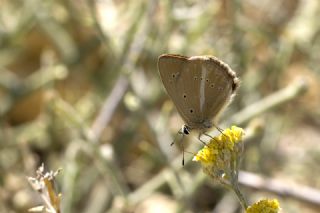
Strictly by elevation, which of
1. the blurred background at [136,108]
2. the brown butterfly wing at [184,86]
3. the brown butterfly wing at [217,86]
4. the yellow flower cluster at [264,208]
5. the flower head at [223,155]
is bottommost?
the yellow flower cluster at [264,208]

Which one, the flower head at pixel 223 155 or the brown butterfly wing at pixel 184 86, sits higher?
the brown butterfly wing at pixel 184 86

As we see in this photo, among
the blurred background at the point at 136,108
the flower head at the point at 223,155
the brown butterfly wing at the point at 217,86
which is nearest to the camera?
the flower head at the point at 223,155

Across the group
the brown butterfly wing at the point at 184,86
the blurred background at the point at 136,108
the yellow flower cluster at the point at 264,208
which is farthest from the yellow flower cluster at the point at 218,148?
the blurred background at the point at 136,108

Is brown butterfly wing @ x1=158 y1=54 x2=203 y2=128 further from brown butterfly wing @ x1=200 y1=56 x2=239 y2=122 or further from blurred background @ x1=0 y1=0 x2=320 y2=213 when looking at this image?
blurred background @ x1=0 y1=0 x2=320 y2=213

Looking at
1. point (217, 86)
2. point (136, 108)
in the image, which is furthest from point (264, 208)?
point (136, 108)

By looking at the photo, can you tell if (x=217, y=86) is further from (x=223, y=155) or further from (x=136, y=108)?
(x=136, y=108)

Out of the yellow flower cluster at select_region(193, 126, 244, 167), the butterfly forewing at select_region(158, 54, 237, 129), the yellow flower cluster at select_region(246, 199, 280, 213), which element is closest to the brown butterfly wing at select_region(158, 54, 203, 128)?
the butterfly forewing at select_region(158, 54, 237, 129)

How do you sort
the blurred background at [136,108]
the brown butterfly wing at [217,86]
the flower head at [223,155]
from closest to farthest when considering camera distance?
the flower head at [223,155] → the brown butterfly wing at [217,86] → the blurred background at [136,108]

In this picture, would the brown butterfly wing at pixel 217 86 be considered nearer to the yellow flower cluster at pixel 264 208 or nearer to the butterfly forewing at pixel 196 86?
the butterfly forewing at pixel 196 86

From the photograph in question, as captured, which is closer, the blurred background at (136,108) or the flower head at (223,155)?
the flower head at (223,155)
